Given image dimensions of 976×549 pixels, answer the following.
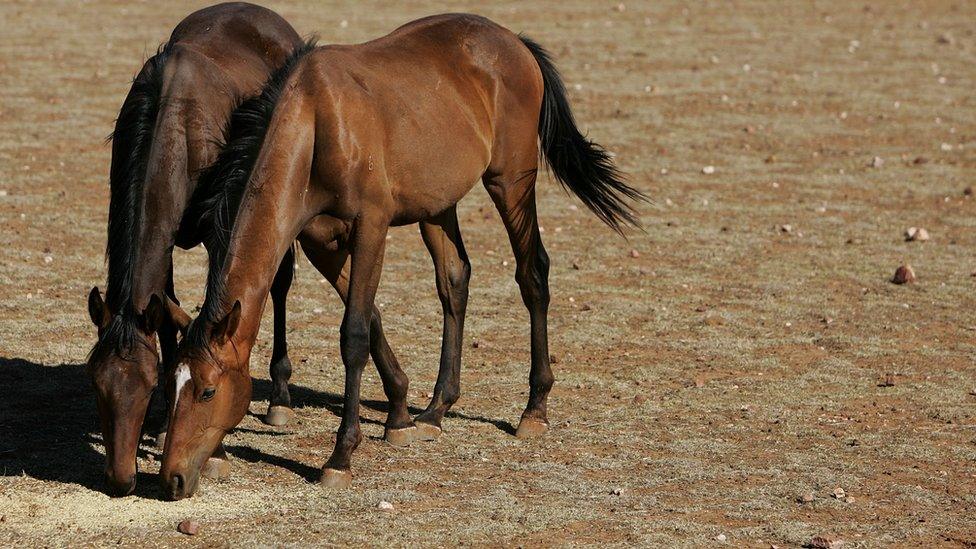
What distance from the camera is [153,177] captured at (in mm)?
6488

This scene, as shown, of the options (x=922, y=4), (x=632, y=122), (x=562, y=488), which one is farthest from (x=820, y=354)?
(x=922, y=4)

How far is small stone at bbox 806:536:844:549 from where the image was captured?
19.2ft

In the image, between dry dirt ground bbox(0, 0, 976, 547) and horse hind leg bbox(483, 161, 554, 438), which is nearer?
dry dirt ground bbox(0, 0, 976, 547)

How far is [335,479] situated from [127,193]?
1.68 meters

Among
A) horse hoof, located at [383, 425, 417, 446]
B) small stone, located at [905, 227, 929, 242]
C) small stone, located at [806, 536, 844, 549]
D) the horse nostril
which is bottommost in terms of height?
horse hoof, located at [383, 425, 417, 446]

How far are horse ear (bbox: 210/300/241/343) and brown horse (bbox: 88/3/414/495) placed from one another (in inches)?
8.4

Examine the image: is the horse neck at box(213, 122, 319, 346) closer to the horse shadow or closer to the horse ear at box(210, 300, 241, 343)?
the horse ear at box(210, 300, 241, 343)

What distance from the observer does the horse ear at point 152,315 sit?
5.98 meters

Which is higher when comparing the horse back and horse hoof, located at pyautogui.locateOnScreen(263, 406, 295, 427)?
the horse back

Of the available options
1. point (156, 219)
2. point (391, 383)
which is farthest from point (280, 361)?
point (156, 219)

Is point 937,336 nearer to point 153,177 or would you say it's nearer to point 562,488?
point 562,488

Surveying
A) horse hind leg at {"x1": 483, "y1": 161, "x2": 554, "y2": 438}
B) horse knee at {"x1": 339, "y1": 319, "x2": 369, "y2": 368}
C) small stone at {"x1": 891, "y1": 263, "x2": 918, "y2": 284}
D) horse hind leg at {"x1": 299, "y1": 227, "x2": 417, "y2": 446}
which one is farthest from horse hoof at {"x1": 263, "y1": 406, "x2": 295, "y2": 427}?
small stone at {"x1": 891, "y1": 263, "x2": 918, "y2": 284}

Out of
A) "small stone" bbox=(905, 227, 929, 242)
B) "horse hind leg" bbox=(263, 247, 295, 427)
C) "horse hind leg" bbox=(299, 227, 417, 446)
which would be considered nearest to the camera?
"horse hind leg" bbox=(299, 227, 417, 446)

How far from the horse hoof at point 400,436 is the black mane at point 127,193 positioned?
1781mm
